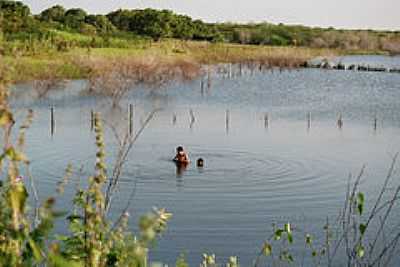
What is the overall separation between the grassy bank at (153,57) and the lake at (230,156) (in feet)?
6.38

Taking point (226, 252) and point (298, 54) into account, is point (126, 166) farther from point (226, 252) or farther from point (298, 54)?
point (298, 54)

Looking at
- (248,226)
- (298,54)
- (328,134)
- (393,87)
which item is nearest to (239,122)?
(328,134)

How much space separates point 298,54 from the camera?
2266 inches

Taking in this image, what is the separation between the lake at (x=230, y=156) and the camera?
11984mm

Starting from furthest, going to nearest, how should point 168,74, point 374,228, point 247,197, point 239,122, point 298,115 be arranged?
1. point 168,74
2. point 298,115
3. point 239,122
4. point 247,197
5. point 374,228

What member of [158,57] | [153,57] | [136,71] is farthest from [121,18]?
[136,71]

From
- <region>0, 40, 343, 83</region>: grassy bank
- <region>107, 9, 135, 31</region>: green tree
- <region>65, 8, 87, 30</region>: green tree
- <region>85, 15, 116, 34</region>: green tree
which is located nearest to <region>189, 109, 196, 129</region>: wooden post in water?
<region>0, 40, 343, 83</region>: grassy bank

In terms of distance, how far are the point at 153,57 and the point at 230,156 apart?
21716 millimetres

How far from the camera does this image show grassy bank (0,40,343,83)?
34031 mm

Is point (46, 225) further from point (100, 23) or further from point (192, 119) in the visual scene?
point (100, 23)

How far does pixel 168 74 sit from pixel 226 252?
28574mm

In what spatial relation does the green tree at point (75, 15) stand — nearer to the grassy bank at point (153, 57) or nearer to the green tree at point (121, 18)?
the green tree at point (121, 18)

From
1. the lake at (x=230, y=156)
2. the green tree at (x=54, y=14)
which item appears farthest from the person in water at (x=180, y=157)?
the green tree at (x=54, y=14)

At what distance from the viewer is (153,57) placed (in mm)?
38750
